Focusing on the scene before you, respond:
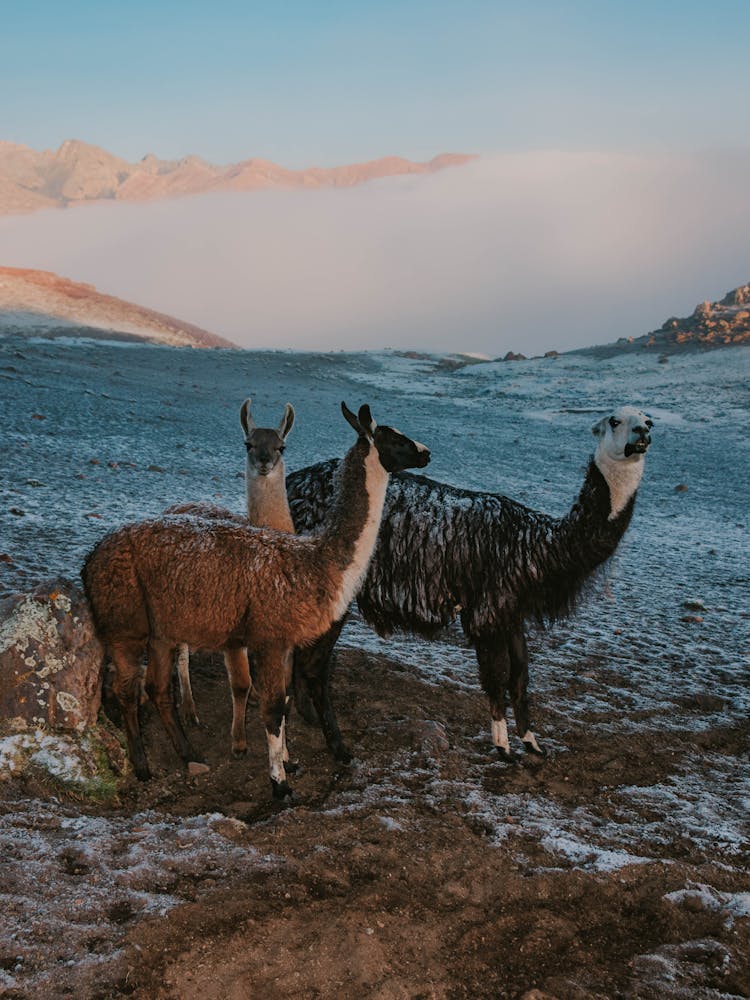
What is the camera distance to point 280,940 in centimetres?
330

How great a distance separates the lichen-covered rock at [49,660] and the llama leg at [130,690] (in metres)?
0.15

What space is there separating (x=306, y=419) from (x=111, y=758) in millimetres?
16887

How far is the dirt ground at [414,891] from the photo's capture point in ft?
10.3

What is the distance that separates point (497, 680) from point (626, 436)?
6.74ft

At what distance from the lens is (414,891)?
3.79m

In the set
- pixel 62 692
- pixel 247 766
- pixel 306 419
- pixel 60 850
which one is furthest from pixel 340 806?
pixel 306 419

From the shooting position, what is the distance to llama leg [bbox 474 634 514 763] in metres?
5.60

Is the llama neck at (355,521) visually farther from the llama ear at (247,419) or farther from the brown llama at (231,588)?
the llama ear at (247,419)

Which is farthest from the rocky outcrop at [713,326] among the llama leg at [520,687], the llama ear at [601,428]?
the llama leg at [520,687]

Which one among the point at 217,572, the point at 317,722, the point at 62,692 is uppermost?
the point at 217,572

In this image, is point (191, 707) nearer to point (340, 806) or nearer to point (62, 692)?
point (62, 692)

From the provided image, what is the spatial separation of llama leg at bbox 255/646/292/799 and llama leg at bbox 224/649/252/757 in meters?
0.50

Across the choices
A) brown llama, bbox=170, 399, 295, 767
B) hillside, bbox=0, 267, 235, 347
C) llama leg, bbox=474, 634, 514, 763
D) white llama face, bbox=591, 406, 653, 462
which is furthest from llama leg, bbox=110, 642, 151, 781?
hillside, bbox=0, 267, 235, 347

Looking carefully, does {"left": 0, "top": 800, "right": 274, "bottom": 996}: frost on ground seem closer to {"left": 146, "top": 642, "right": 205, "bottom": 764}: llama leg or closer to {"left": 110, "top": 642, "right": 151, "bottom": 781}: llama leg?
{"left": 110, "top": 642, "right": 151, "bottom": 781}: llama leg
